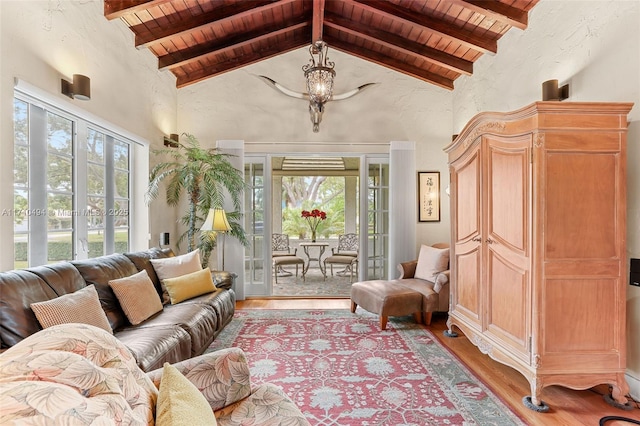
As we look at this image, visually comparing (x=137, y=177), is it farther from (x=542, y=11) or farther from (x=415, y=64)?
(x=542, y=11)

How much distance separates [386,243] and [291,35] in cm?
332

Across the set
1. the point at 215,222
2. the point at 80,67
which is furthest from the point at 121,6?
the point at 215,222

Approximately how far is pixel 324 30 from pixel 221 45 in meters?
1.40

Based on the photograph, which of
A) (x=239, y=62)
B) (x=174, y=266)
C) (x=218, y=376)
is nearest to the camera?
(x=218, y=376)

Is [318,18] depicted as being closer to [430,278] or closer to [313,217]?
[430,278]

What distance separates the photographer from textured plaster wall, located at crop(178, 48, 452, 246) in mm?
4871

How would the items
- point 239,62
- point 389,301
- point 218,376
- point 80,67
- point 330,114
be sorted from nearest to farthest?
point 218,376
point 80,67
point 389,301
point 239,62
point 330,114

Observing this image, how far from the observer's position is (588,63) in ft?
8.55

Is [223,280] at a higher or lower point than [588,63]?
lower

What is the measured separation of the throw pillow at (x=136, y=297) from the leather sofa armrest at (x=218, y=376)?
1.32 m

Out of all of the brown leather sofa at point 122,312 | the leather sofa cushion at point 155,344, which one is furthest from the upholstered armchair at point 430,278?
the leather sofa cushion at point 155,344

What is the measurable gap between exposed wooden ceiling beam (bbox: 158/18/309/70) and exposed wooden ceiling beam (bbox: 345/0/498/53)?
100cm

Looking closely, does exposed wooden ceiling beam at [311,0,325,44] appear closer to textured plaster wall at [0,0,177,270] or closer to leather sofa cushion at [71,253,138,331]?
textured plaster wall at [0,0,177,270]

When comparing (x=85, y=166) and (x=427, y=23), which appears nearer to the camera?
(x=85, y=166)
